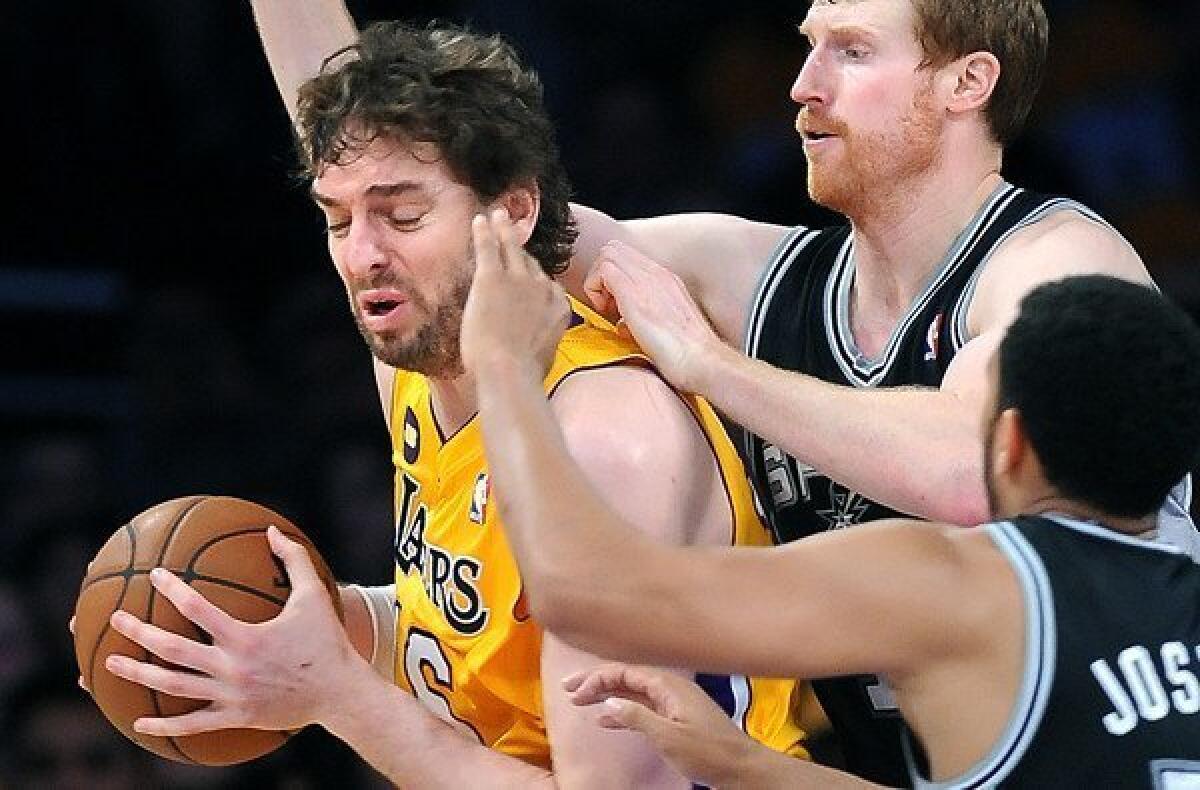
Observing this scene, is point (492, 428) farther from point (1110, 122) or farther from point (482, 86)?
point (1110, 122)

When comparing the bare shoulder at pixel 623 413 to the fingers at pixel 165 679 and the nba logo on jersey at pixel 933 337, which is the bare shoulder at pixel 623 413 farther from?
the fingers at pixel 165 679

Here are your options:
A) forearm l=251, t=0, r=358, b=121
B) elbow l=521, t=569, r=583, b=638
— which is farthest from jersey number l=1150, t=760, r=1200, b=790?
forearm l=251, t=0, r=358, b=121

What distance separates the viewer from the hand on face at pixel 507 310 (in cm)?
285

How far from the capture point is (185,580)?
12.0 feet

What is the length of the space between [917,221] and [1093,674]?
1.62 metres

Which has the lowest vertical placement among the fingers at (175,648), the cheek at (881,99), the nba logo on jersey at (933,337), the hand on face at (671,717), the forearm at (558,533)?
the fingers at (175,648)

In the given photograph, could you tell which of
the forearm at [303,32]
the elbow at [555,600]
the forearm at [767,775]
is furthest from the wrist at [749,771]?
the forearm at [303,32]

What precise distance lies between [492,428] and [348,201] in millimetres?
1187

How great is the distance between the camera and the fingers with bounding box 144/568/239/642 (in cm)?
349

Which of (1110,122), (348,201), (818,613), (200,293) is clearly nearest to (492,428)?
(818,613)

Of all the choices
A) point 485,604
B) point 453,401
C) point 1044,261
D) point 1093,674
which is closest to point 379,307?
point 453,401

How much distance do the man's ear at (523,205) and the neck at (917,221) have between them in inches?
26.1

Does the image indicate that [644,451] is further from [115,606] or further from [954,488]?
[115,606]

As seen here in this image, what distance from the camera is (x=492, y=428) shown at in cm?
280
